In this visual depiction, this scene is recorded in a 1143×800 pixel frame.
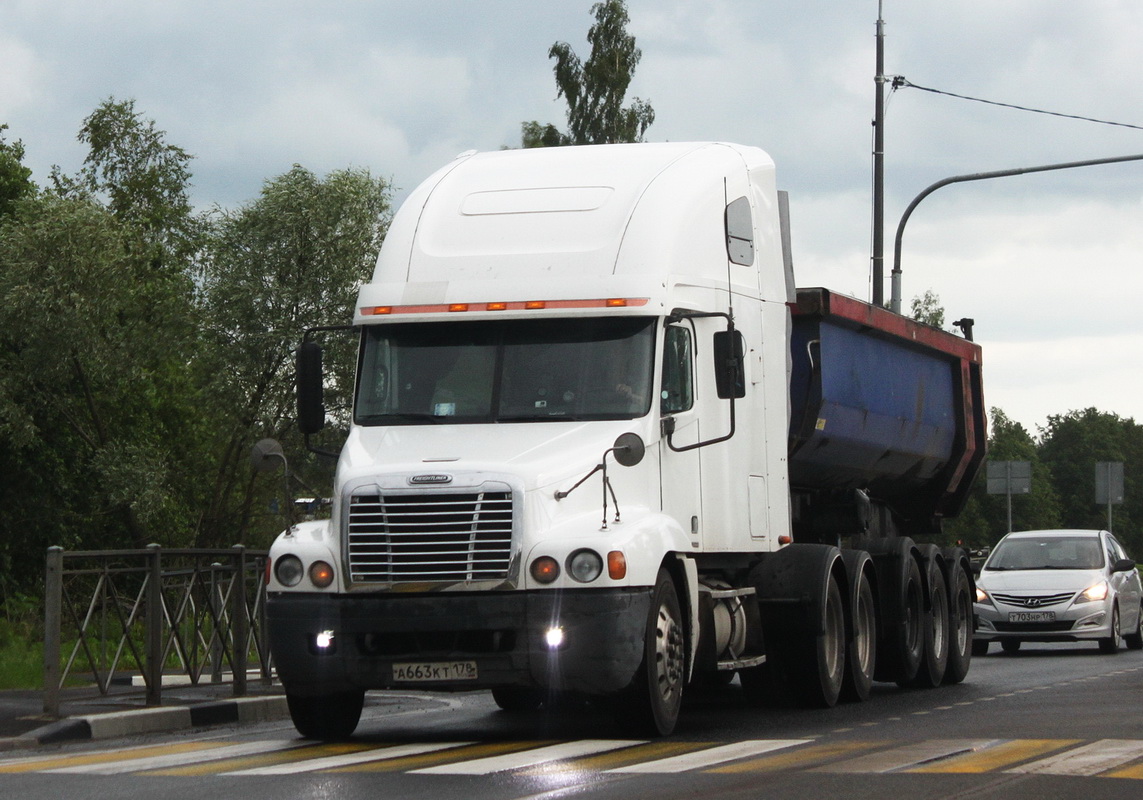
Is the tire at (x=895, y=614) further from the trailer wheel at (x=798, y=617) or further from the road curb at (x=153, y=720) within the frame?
the road curb at (x=153, y=720)

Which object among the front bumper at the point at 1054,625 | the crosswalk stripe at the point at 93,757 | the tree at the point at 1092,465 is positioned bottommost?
the crosswalk stripe at the point at 93,757

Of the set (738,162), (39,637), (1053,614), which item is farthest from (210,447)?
Result: (738,162)

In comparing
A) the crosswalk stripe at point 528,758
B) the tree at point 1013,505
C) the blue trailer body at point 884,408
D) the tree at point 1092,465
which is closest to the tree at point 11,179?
the blue trailer body at point 884,408

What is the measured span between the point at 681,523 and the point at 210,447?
4517 cm

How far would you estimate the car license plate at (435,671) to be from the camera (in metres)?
11.1

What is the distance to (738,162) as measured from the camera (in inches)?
558

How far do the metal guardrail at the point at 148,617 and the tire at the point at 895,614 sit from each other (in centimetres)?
565

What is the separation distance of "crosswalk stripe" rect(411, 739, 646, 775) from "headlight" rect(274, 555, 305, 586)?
5.70 ft

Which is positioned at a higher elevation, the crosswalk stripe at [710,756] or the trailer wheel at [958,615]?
the trailer wheel at [958,615]

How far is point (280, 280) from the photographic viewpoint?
137 feet

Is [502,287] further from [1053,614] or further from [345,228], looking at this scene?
[345,228]

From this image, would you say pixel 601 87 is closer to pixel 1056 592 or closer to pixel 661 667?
pixel 1056 592

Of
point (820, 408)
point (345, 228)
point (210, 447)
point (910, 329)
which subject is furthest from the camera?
point (210, 447)

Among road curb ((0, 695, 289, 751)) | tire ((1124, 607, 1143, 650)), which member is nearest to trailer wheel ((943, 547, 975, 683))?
road curb ((0, 695, 289, 751))
